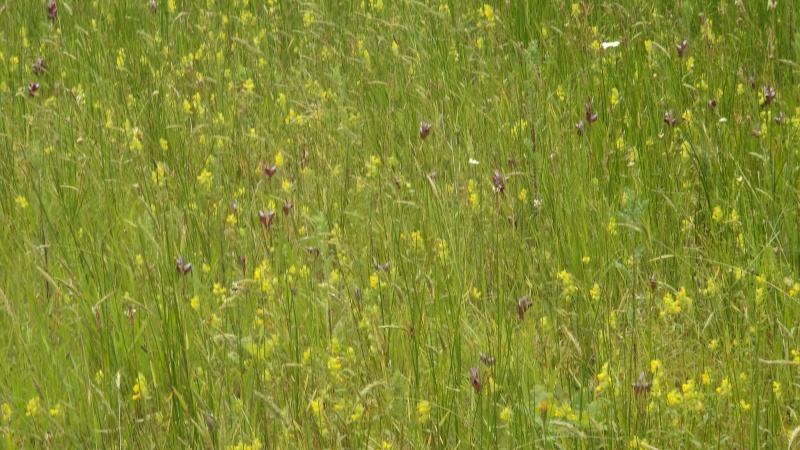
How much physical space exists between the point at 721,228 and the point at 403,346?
0.98 m

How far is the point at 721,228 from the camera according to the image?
115 inches

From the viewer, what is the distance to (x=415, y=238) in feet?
9.78

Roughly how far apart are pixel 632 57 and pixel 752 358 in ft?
6.58

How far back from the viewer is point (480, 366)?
7.79 feet

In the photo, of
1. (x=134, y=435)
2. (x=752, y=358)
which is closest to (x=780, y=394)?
(x=752, y=358)

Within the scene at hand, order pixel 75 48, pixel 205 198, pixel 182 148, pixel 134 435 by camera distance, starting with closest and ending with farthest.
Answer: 1. pixel 134 435
2. pixel 205 198
3. pixel 182 148
4. pixel 75 48

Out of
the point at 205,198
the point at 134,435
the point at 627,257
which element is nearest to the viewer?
the point at 134,435

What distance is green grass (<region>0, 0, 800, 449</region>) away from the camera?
87.4 inches

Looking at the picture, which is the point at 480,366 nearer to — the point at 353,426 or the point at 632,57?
the point at 353,426

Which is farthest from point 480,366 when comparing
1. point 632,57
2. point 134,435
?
point 632,57

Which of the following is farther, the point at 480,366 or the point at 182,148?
the point at 182,148

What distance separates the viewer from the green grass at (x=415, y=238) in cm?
222

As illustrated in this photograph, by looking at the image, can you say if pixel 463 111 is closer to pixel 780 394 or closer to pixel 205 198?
pixel 205 198

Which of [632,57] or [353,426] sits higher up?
[632,57]
